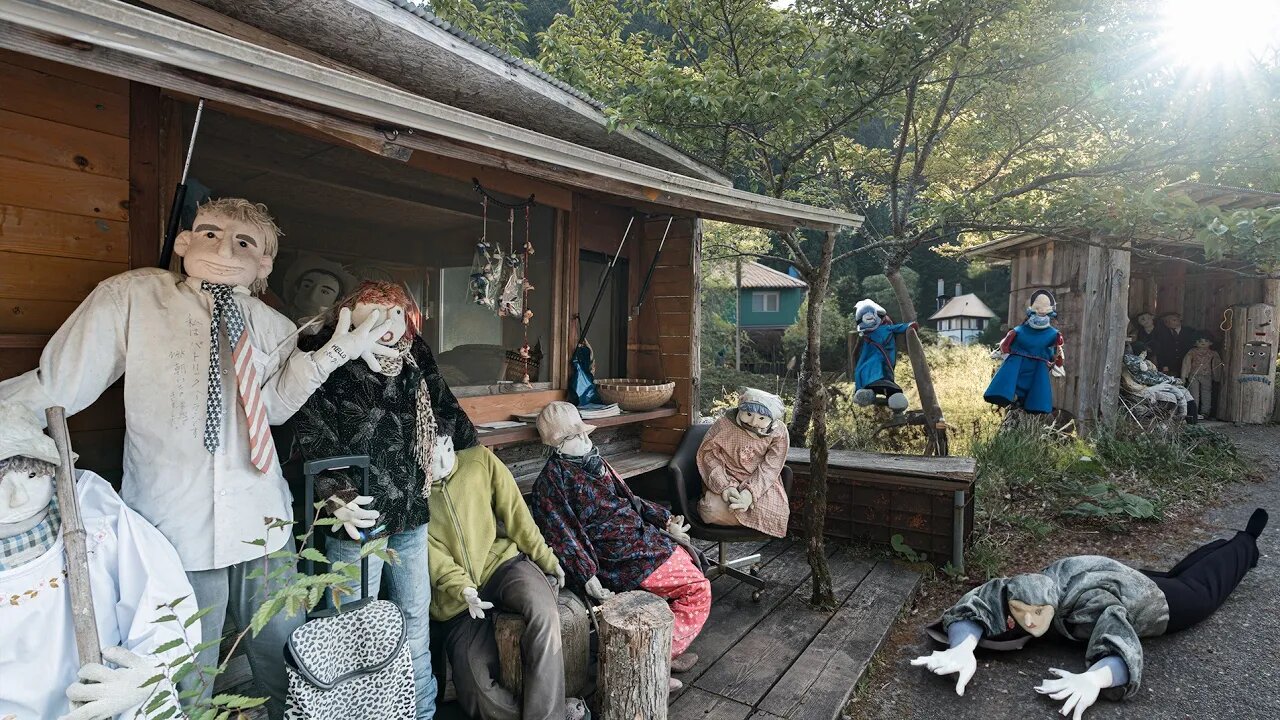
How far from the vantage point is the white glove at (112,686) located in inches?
59.7

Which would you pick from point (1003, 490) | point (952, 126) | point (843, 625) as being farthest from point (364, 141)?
point (952, 126)

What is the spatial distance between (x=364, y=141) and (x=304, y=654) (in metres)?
1.70

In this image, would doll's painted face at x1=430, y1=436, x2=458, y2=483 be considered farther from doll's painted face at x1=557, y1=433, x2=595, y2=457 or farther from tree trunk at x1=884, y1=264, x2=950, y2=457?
tree trunk at x1=884, y1=264, x2=950, y2=457

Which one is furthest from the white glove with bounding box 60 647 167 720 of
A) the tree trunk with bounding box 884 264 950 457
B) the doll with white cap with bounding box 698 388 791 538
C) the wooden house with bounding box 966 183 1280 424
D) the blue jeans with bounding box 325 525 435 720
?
the wooden house with bounding box 966 183 1280 424

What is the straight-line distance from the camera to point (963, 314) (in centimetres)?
2438

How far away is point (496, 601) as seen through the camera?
2.66 meters

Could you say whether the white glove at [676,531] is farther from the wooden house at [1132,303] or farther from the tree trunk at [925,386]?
the wooden house at [1132,303]

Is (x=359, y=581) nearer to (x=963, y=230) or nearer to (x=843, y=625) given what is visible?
(x=843, y=625)

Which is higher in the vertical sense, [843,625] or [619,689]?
[619,689]

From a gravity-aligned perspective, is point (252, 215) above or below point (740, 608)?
above

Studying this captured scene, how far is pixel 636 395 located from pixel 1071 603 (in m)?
2.80

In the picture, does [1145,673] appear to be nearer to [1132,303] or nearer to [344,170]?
[344,170]

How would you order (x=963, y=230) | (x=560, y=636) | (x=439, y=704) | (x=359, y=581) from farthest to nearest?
(x=963, y=230) < (x=439, y=704) < (x=560, y=636) < (x=359, y=581)

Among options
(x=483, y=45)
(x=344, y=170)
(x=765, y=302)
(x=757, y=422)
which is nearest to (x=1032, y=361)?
(x=757, y=422)
